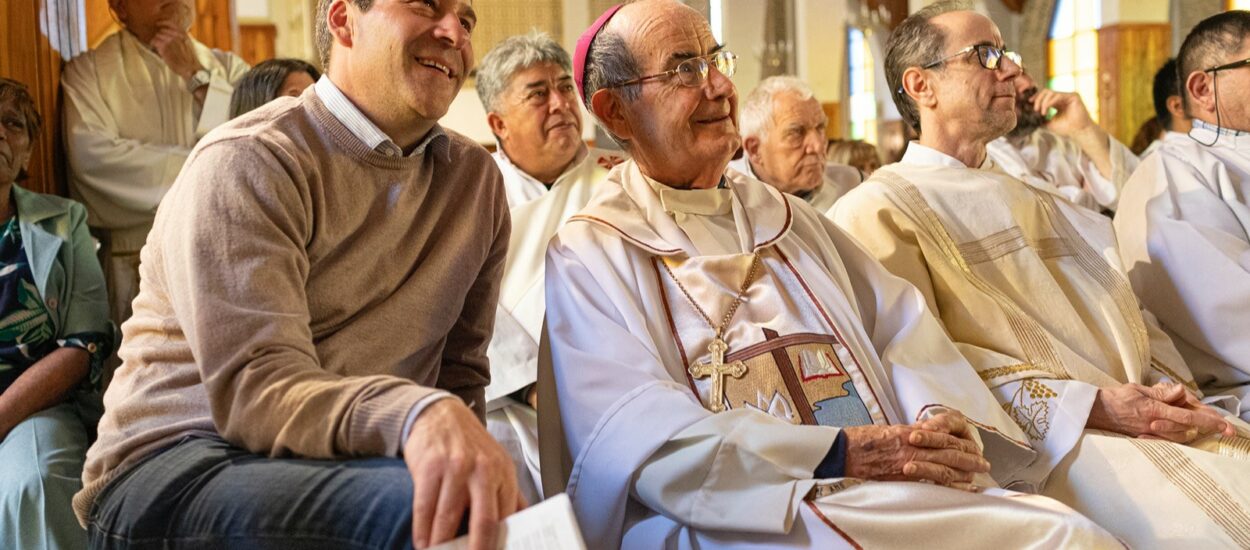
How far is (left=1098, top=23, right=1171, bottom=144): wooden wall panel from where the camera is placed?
12227mm

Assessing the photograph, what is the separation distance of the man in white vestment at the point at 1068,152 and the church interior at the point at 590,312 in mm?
2603

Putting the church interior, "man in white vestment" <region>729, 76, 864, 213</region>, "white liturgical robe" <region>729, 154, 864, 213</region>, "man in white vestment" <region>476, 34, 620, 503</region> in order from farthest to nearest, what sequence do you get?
"white liturgical robe" <region>729, 154, 864, 213</region> → "man in white vestment" <region>729, 76, 864, 213</region> → "man in white vestment" <region>476, 34, 620, 503</region> → the church interior

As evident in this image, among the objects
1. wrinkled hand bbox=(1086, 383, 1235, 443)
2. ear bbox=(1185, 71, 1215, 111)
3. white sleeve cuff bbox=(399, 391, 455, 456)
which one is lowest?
wrinkled hand bbox=(1086, 383, 1235, 443)

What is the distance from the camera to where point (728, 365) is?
2.69 metres

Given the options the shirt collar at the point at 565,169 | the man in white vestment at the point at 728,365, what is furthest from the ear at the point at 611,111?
the shirt collar at the point at 565,169

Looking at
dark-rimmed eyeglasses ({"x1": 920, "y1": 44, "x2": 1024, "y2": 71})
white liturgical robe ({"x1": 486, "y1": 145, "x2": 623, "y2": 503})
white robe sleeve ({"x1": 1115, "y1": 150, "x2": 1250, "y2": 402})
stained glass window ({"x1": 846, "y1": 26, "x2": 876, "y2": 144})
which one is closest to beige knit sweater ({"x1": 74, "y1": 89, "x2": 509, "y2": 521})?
white liturgical robe ({"x1": 486, "y1": 145, "x2": 623, "y2": 503})

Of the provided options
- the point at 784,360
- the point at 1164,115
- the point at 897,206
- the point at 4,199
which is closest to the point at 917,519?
the point at 784,360

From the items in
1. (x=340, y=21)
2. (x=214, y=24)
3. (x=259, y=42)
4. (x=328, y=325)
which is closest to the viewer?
(x=328, y=325)

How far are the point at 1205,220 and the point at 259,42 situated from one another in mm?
4606

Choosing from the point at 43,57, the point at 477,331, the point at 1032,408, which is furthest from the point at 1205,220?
the point at 43,57

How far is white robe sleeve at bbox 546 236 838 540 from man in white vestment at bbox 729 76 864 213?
2.76 metres

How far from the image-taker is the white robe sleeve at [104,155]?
438 centimetres

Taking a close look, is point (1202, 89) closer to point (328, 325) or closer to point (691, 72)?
point (691, 72)

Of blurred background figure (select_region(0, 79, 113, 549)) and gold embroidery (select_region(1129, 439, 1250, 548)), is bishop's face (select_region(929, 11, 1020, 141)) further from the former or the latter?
blurred background figure (select_region(0, 79, 113, 549))
